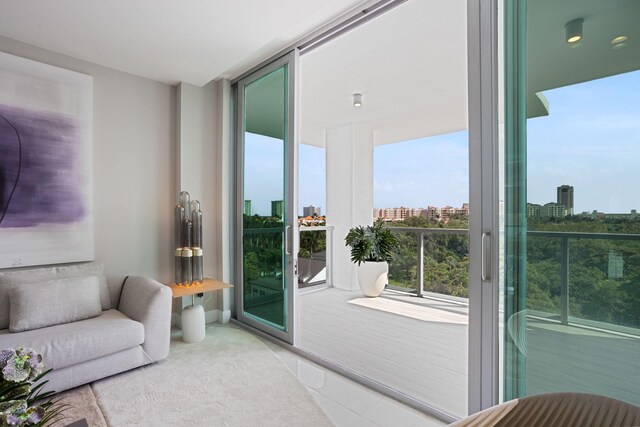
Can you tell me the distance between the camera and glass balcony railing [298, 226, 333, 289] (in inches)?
231

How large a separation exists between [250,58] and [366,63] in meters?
1.21

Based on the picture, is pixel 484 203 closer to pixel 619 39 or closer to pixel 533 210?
pixel 533 210

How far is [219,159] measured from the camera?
374 cm

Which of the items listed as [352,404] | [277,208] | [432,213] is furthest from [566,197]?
[432,213]

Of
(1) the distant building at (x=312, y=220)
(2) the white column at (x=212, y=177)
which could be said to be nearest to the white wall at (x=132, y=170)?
(2) the white column at (x=212, y=177)

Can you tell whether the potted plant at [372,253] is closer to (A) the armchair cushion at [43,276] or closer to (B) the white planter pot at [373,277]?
(B) the white planter pot at [373,277]

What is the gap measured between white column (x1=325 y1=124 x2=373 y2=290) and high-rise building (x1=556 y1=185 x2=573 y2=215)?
14.0 ft

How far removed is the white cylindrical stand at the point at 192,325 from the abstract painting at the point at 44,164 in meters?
1.00

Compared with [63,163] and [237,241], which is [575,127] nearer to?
[237,241]

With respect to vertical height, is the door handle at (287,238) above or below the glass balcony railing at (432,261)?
above

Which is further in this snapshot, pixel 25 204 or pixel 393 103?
pixel 393 103

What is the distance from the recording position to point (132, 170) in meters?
3.26

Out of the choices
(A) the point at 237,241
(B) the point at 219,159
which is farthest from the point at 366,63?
(A) the point at 237,241

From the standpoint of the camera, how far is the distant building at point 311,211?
6448 mm
